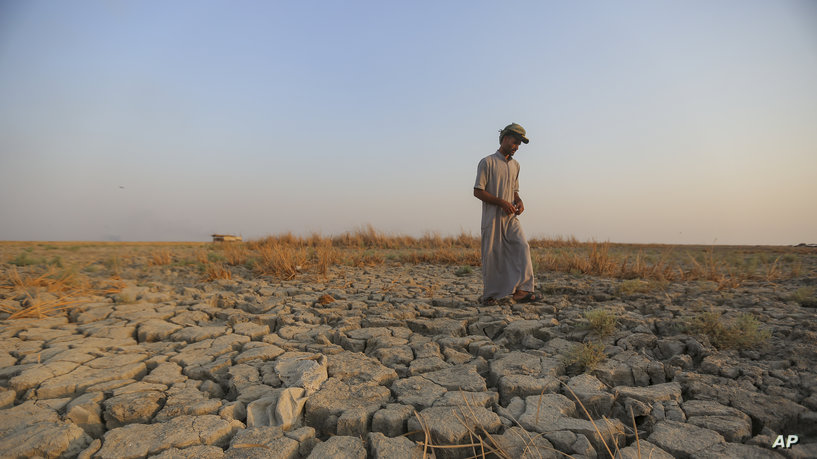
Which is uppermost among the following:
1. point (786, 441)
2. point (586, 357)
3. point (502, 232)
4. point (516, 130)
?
point (516, 130)

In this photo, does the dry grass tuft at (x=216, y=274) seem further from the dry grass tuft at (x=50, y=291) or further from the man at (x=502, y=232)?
the man at (x=502, y=232)

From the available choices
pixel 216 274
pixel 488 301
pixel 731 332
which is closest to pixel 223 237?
pixel 216 274

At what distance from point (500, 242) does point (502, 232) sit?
0.11 m

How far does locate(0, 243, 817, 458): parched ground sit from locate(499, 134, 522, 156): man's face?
1.55 meters

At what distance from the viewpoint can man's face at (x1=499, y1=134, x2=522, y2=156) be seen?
411cm

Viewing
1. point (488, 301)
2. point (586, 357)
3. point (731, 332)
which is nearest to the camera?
point (586, 357)

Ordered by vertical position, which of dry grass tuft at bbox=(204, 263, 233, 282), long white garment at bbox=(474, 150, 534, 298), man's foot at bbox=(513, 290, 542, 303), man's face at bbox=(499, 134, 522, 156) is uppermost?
man's face at bbox=(499, 134, 522, 156)

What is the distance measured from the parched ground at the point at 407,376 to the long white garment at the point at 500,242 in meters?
0.23

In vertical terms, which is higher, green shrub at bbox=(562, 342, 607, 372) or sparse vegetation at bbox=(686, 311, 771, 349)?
sparse vegetation at bbox=(686, 311, 771, 349)

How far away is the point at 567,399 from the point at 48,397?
9.16 ft

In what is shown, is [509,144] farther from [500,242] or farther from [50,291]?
[50,291]

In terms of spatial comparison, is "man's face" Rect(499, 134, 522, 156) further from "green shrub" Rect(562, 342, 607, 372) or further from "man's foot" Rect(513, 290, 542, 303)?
"green shrub" Rect(562, 342, 607, 372)

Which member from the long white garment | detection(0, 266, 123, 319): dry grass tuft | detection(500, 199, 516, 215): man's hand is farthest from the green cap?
detection(0, 266, 123, 319): dry grass tuft

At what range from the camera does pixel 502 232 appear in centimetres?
423
